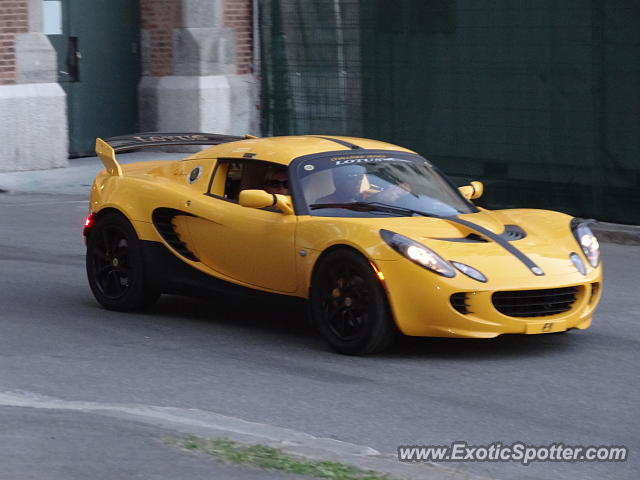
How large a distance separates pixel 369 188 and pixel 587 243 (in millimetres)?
1429

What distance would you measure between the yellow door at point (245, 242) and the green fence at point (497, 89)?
5879 millimetres

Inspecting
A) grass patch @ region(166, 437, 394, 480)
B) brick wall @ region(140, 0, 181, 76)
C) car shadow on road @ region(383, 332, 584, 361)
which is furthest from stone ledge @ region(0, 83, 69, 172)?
grass patch @ region(166, 437, 394, 480)

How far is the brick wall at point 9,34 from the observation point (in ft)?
58.6

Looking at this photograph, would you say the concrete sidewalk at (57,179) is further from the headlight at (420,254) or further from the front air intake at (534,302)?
the front air intake at (534,302)

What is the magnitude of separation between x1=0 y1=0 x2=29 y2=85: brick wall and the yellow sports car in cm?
836

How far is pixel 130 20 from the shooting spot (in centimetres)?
2059

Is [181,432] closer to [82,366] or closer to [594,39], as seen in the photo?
[82,366]

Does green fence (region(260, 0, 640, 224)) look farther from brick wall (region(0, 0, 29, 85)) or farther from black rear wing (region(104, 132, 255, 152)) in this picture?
black rear wing (region(104, 132, 255, 152))

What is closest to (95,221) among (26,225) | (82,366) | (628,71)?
(82,366)

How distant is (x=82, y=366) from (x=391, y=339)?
1805 mm

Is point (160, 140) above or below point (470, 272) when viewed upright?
above

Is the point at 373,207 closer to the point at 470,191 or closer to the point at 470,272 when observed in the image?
the point at 470,272

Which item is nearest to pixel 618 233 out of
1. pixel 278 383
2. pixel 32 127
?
pixel 278 383

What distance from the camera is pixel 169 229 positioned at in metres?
9.15
